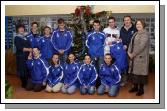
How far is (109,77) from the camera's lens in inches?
209

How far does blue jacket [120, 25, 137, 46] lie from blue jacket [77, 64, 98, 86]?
567 millimetres

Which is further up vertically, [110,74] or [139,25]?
[139,25]

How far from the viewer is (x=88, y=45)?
17.6 ft

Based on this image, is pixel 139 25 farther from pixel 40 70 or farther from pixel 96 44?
pixel 40 70

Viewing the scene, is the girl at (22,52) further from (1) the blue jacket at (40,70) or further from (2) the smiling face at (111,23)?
(2) the smiling face at (111,23)

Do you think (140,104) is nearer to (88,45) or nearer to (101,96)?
(101,96)

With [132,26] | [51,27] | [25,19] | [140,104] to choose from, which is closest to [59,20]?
[51,27]

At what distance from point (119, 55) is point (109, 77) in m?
0.34

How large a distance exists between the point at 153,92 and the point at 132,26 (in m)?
0.94

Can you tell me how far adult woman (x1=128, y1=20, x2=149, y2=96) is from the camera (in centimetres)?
512

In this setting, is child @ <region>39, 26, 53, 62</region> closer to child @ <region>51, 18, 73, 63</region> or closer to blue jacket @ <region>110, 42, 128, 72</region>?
child @ <region>51, 18, 73, 63</region>

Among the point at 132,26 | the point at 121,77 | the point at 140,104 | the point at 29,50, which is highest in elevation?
the point at 132,26

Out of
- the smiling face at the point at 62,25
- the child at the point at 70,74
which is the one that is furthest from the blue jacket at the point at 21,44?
the child at the point at 70,74

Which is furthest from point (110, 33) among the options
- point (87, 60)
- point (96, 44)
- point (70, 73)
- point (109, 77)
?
point (70, 73)
